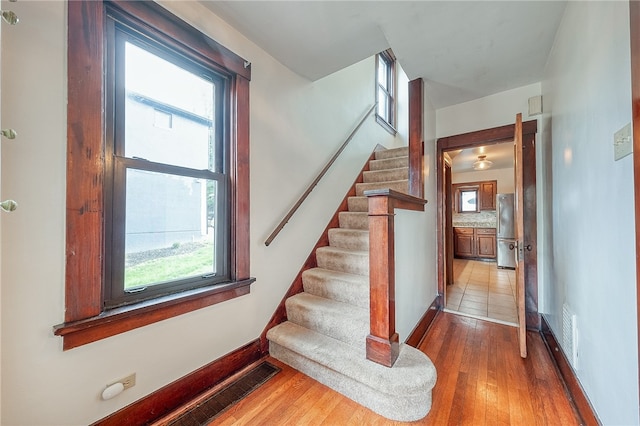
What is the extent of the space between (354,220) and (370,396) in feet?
5.58

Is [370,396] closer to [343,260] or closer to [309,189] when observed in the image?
[343,260]

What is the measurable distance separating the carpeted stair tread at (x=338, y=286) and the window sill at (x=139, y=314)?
0.73 m

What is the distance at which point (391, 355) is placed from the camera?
5.08 feet

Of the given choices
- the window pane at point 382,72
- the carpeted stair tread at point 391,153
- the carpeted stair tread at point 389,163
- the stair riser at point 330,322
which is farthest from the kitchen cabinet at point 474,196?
the stair riser at point 330,322

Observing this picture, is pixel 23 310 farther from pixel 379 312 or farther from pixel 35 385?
pixel 379 312

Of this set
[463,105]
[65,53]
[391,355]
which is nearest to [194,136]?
[65,53]

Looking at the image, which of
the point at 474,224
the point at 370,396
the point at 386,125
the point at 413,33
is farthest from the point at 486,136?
the point at 474,224

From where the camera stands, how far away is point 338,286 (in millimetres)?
2160

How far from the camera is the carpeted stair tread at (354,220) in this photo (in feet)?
9.23

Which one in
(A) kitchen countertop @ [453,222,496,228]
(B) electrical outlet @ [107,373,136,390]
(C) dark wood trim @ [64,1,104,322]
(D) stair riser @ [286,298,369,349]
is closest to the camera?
(C) dark wood trim @ [64,1,104,322]

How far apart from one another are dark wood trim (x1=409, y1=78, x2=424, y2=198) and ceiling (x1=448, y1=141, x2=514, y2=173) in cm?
218

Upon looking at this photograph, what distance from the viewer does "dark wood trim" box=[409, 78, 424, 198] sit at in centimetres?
246

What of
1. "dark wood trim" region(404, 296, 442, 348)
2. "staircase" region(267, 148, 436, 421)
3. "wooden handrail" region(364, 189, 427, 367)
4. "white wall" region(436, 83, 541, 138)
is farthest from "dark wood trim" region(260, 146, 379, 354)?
"white wall" region(436, 83, 541, 138)

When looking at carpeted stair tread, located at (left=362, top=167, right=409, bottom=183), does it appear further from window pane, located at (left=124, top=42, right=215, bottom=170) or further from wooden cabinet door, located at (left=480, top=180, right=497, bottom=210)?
wooden cabinet door, located at (left=480, top=180, right=497, bottom=210)
